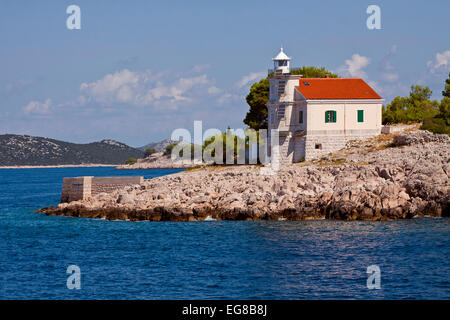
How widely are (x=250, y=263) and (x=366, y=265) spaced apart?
4.69 m

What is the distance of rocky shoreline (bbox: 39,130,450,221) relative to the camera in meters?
39.2

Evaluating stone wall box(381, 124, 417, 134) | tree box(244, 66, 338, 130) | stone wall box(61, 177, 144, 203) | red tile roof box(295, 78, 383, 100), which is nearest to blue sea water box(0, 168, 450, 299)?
stone wall box(61, 177, 144, 203)

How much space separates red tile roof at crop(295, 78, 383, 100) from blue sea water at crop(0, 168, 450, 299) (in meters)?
15.8

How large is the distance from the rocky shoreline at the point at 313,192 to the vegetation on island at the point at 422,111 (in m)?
3.32

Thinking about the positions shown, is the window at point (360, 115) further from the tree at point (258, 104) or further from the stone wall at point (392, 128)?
the tree at point (258, 104)

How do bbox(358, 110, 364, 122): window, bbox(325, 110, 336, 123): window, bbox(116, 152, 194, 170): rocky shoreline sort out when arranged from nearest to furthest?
bbox(325, 110, 336, 123): window < bbox(358, 110, 364, 122): window < bbox(116, 152, 194, 170): rocky shoreline

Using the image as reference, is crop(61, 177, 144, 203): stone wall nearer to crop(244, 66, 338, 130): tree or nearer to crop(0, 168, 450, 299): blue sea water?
crop(0, 168, 450, 299): blue sea water

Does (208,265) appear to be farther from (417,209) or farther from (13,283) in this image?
(417,209)

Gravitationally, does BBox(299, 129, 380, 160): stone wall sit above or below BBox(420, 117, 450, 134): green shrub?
below

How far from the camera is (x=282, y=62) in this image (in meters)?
A: 51.9

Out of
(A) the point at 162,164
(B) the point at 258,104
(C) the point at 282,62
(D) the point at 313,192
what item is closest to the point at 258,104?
(B) the point at 258,104

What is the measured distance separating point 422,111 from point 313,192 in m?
24.8

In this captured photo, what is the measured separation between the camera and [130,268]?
28422 mm
